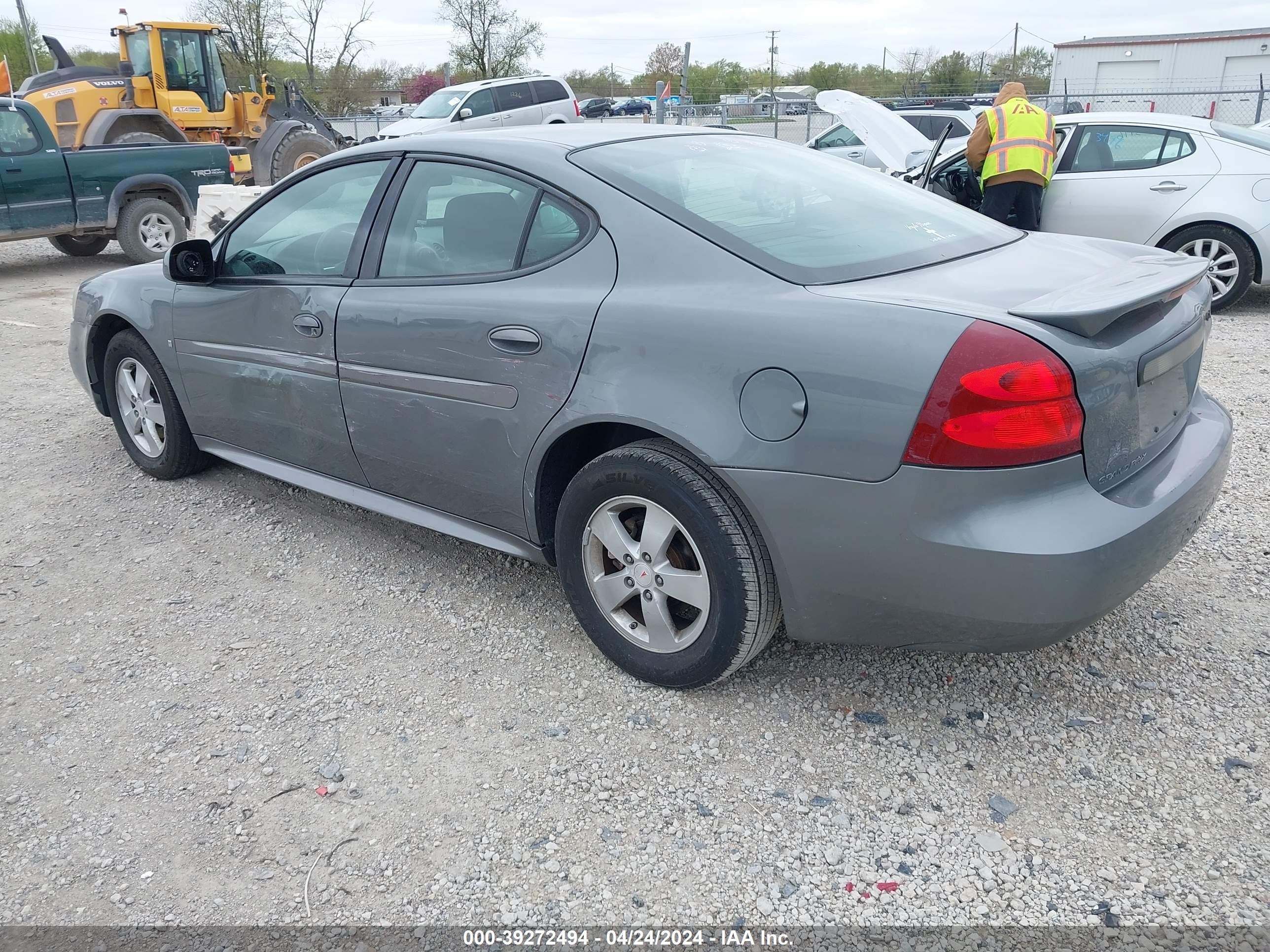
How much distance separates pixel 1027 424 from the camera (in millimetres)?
2162

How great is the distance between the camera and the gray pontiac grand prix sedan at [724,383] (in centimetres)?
220

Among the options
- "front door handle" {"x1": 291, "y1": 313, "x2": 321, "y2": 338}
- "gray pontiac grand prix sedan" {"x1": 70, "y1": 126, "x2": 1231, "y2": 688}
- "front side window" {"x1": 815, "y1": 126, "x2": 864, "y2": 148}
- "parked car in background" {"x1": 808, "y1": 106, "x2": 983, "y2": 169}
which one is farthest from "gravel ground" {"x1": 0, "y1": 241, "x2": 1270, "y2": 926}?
"front side window" {"x1": 815, "y1": 126, "x2": 864, "y2": 148}

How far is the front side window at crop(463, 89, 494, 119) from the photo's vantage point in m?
20.0

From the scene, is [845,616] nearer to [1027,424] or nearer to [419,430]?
[1027,424]

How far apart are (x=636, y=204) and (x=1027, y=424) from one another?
1240mm

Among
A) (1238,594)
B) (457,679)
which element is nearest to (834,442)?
(457,679)

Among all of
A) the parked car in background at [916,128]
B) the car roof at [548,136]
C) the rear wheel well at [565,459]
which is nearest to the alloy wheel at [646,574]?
the rear wheel well at [565,459]

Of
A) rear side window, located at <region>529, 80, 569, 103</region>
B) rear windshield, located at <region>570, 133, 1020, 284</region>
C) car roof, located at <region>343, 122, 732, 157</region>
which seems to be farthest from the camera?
rear side window, located at <region>529, 80, 569, 103</region>

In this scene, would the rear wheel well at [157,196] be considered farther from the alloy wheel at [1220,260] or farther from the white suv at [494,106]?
the alloy wheel at [1220,260]

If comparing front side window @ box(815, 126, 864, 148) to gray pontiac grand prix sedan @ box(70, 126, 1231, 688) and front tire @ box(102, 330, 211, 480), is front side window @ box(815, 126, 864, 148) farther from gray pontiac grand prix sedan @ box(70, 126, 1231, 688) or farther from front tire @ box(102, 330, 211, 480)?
front tire @ box(102, 330, 211, 480)

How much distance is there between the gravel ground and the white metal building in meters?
43.0

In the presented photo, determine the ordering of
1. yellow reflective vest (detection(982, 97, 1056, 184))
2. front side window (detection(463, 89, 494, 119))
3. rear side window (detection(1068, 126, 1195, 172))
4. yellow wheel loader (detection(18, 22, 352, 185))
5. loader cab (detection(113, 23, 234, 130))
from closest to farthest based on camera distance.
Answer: yellow reflective vest (detection(982, 97, 1056, 184)) < rear side window (detection(1068, 126, 1195, 172)) < yellow wheel loader (detection(18, 22, 352, 185)) < loader cab (detection(113, 23, 234, 130)) < front side window (detection(463, 89, 494, 119))

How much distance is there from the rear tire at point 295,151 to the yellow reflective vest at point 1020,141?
11.4 m

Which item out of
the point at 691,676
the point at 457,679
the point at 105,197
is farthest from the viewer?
the point at 105,197
